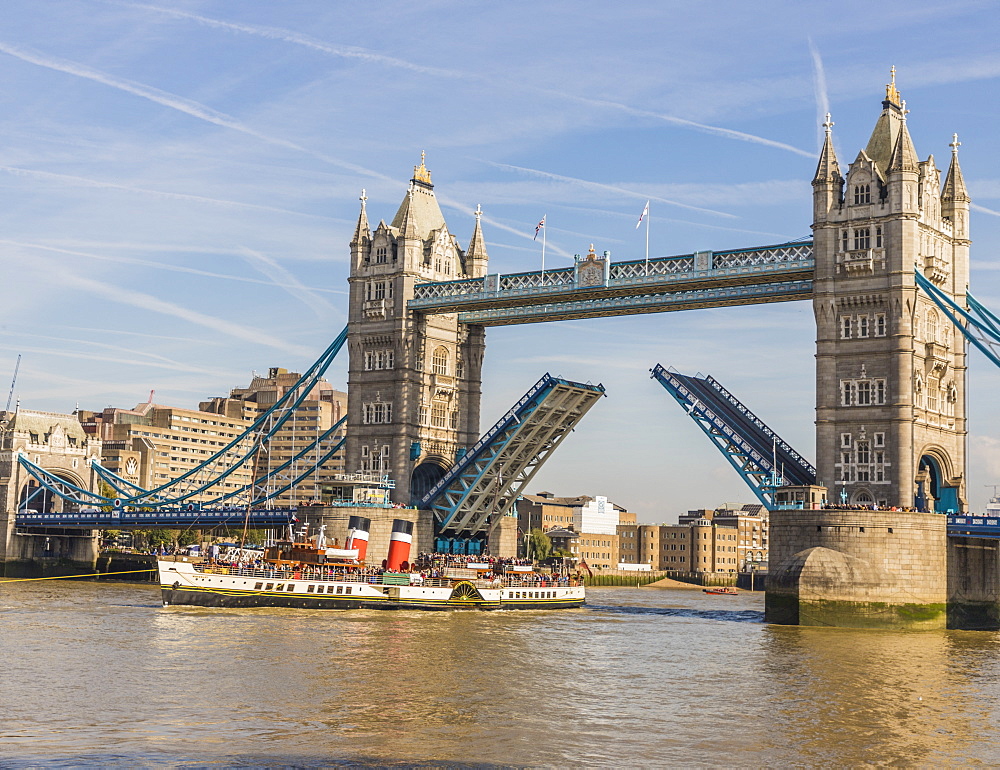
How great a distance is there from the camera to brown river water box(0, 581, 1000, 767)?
88.7 feet

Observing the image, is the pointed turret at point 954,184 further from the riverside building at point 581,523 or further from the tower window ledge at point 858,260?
the riverside building at point 581,523

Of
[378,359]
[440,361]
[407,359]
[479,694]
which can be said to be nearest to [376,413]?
[378,359]

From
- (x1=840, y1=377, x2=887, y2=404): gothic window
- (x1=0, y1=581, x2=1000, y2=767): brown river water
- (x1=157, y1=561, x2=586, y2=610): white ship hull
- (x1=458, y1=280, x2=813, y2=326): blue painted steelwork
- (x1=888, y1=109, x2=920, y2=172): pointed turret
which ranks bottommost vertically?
(x1=0, y1=581, x2=1000, y2=767): brown river water

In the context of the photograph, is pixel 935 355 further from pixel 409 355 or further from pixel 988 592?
pixel 409 355

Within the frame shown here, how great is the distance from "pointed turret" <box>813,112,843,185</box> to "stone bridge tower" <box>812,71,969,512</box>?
0.05 metres

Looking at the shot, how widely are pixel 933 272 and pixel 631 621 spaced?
22.3 metres

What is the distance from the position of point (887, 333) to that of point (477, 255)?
31937 mm

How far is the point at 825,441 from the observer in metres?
62.2

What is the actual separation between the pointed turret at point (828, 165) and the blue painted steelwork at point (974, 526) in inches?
683

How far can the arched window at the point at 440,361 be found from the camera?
3212 inches

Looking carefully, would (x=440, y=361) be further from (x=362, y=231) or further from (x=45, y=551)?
(x=45, y=551)

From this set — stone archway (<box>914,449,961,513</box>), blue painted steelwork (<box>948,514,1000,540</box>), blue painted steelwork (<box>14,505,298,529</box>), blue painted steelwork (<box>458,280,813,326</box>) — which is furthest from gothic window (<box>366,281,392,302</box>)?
blue painted steelwork (<box>948,514,1000,540</box>)

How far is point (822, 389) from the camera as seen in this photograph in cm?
6275

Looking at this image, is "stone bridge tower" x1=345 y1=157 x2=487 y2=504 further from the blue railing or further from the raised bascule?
the blue railing
